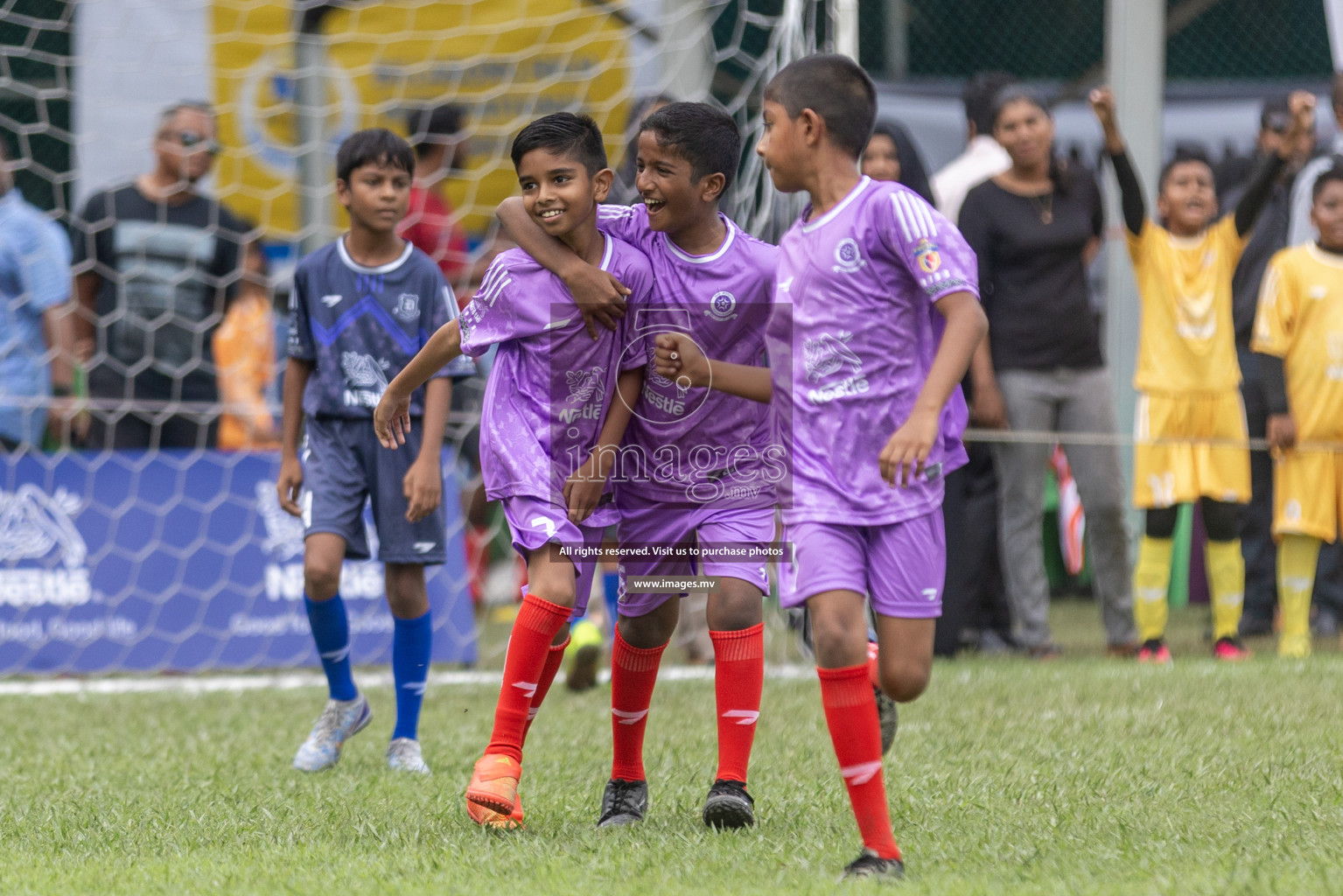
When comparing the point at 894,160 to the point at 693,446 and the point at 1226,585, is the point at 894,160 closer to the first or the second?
the point at 1226,585

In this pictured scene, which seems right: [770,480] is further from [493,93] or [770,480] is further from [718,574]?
[493,93]

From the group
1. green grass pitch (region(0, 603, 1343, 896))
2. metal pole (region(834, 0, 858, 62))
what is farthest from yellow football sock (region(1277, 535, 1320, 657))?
metal pole (region(834, 0, 858, 62))

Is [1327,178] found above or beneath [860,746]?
above

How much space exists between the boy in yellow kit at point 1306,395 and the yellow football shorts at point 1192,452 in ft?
0.55

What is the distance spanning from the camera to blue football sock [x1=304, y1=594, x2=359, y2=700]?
4430 mm

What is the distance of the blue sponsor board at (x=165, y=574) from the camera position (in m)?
6.55

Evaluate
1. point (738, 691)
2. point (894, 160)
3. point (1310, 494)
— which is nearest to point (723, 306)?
point (738, 691)

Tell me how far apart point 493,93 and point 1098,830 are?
646cm

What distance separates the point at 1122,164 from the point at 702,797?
384cm

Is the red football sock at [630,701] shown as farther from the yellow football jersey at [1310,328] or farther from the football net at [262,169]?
the yellow football jersey at [1310,328]

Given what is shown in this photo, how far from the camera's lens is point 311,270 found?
4.52 meters

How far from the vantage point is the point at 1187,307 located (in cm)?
660

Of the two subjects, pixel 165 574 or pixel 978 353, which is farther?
pixel 165 574

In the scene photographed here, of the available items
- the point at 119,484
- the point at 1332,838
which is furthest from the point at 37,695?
the point at 1332,838
